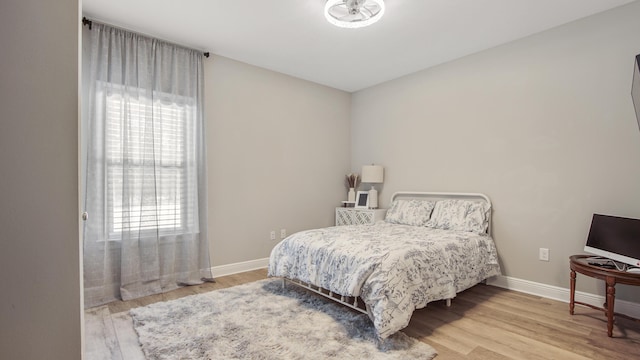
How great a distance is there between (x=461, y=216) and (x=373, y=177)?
1.39 metres

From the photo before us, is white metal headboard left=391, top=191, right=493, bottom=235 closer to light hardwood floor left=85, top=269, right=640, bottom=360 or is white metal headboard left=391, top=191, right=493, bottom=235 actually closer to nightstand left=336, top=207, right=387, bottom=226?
nightstand left=336, top=207, right=387, bottom=226

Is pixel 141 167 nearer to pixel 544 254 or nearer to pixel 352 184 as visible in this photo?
pixel 352 184

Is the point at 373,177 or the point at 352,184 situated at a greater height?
the point at 373,177

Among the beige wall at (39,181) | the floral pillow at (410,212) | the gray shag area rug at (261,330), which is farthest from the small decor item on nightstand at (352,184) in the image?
the beige wall at (39,181)

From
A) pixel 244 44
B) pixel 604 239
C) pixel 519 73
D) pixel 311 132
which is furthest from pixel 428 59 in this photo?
pixel 604 239

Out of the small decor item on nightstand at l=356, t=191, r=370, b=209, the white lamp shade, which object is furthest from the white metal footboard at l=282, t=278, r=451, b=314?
the white lamp shade

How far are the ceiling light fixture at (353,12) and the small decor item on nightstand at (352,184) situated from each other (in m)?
2.66

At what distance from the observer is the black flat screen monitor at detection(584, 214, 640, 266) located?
230cm

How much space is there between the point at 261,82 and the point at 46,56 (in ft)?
10.7

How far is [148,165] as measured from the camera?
3.15 metres

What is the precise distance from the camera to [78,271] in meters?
0.98

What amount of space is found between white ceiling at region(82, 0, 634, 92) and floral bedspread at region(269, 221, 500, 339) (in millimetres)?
2008

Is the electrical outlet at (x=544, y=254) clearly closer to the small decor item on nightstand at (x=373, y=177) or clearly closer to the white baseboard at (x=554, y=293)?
the white baseboard at (x=554, y=293)

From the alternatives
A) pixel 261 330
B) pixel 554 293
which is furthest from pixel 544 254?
pixel 261 330
